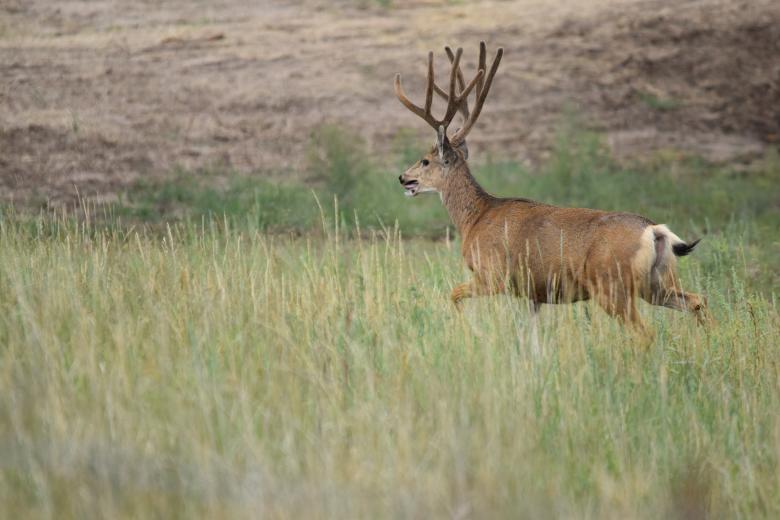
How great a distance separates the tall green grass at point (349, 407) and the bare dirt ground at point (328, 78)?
8.21 metres

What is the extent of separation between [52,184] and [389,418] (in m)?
10.3

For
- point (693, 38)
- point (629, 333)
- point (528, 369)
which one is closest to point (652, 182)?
point (693, 38)

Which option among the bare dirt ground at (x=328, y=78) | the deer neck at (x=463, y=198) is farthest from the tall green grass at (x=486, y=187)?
the deer neck at (x=463, y=198)

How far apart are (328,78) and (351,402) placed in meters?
13.7

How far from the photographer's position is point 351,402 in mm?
5832

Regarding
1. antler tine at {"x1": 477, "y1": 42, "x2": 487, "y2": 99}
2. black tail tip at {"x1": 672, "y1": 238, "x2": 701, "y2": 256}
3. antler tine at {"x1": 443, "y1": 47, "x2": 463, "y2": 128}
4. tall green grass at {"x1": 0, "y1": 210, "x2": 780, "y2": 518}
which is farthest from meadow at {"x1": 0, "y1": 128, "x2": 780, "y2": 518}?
antler tine at {"x1": 477, "y1": 42, "x2": 487, "y2": 99}

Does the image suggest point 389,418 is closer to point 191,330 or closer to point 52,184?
point 191,330

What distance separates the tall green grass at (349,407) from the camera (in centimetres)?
480

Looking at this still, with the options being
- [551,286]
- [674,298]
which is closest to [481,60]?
[551,286]

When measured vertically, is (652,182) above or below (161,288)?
below

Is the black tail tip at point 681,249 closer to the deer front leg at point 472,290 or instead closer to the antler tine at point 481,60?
the deer front leg at point 472,290

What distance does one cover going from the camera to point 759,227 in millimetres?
14250

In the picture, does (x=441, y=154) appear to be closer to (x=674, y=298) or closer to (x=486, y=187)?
(x=674, y=298)

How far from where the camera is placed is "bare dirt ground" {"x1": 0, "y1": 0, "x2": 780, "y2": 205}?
16766mm
